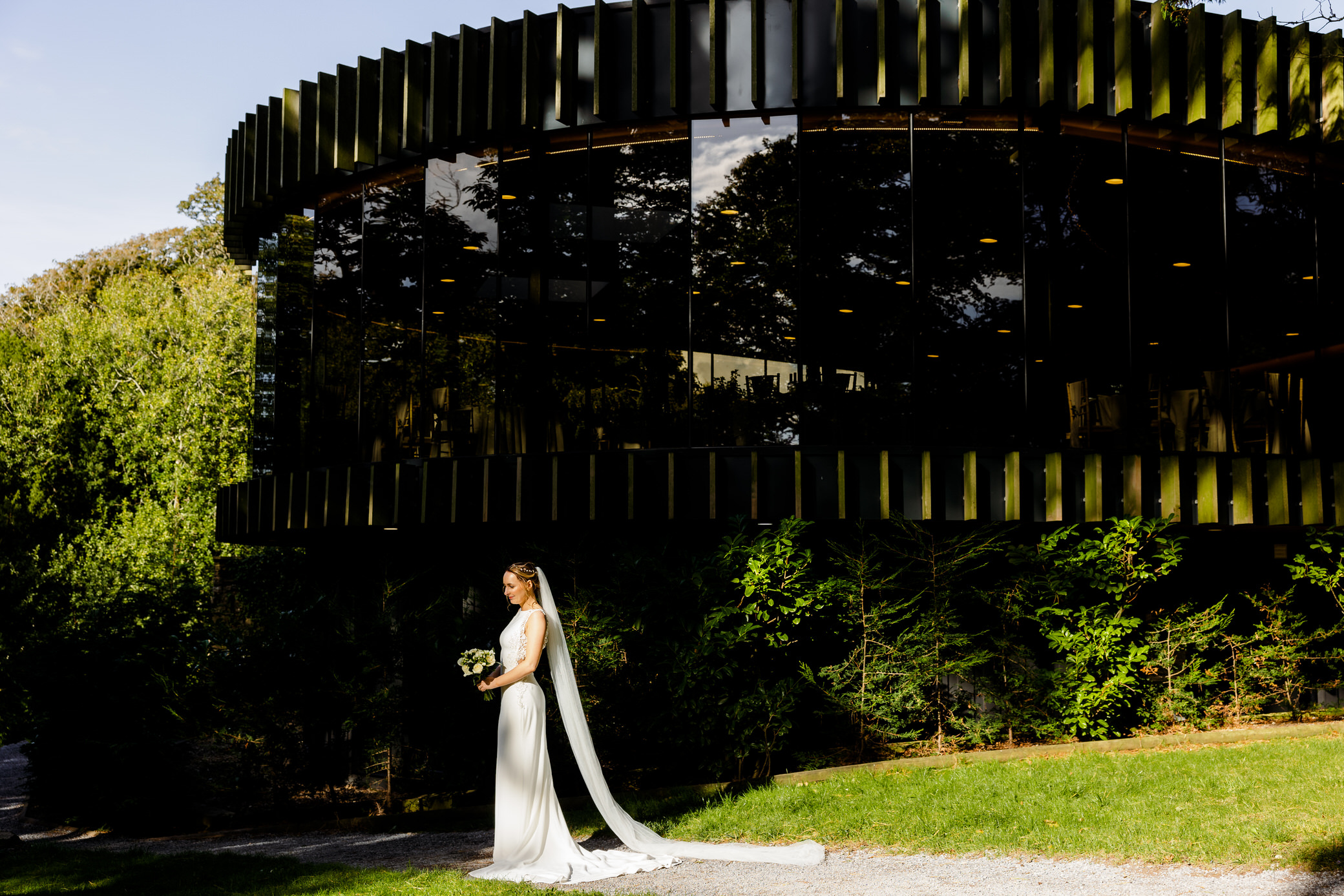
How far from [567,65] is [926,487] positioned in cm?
646

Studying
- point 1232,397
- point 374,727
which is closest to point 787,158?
point 1232,397

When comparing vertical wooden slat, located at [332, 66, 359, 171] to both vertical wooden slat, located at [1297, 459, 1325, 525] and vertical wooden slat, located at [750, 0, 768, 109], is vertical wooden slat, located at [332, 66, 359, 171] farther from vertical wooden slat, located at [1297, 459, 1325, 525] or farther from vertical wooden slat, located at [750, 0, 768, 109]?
vertical wooden slat, located at [1297, 459, 1325, 525]

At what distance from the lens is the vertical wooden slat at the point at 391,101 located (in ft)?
46.5

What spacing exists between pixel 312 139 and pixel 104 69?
18.9m

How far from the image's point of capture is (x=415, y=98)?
14.1 m

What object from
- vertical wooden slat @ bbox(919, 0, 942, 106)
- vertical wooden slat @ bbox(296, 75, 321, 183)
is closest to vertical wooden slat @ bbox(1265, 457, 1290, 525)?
vertical wooden slat @ bbox(919, 0, 942, 106)

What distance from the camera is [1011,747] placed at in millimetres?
11172

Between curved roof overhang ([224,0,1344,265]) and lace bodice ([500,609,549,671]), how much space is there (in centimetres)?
692

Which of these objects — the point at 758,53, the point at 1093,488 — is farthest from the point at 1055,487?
the point at 758,53

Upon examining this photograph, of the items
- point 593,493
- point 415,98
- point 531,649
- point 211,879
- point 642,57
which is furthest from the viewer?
point 415,98

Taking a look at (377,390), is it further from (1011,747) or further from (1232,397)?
(1232,397)

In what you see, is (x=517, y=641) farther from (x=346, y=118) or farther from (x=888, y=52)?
(x=346, y=118)

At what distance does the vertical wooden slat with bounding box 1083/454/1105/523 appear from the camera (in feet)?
39.3

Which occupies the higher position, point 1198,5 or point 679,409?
point 1198,5
